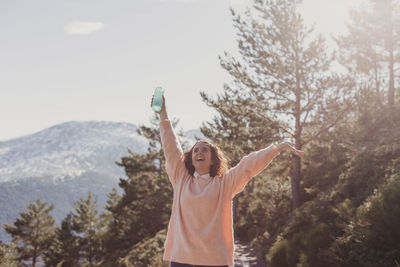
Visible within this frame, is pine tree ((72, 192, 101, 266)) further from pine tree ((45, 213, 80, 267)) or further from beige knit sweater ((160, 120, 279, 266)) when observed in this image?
beige knit sweater ((160, 120, 279, 266))

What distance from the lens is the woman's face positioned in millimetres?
2926

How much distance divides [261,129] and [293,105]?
5.74ft

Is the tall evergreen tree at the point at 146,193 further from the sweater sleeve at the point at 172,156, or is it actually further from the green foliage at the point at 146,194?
the sweater sleeve at the point at 172,156

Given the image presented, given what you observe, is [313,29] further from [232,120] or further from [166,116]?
[166,116]

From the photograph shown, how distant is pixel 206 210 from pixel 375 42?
84.8 ft

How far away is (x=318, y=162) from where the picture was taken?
17.0m

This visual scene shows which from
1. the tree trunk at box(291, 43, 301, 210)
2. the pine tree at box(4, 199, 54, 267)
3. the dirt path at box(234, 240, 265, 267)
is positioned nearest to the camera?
the dirt path at box(234, 240, 265, 267)

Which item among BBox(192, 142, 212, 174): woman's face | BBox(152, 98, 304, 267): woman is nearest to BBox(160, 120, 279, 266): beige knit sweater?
BBox(152, 98, 304, 267): woman

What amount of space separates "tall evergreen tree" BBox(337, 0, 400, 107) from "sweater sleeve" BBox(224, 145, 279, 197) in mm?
21331

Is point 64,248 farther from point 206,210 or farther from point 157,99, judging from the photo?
point 206,210

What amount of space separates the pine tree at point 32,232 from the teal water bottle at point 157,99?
142 ft

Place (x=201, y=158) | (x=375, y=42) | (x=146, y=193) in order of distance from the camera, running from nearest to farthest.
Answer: (x=201, y=158)
(x=375, y=42)
(x=146, y=193)

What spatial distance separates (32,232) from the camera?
137 ft

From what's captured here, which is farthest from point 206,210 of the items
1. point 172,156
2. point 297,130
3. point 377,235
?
point 297,130
